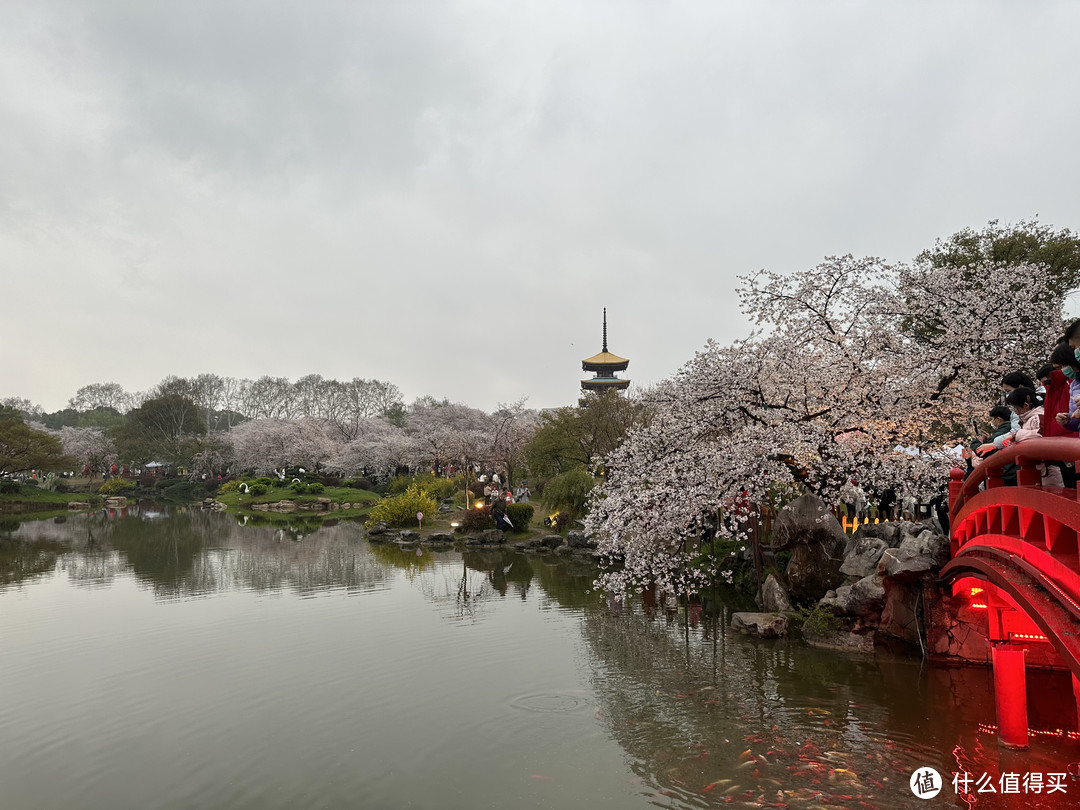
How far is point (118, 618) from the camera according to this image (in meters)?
14.0

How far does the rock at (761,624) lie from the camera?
1180 centimetres

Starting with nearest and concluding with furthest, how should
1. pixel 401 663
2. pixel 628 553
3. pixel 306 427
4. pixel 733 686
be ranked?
pixel 733 686
pixel 401 663
pixel 628 553
pixel 306 427

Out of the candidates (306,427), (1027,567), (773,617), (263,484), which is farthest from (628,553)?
(306,427)

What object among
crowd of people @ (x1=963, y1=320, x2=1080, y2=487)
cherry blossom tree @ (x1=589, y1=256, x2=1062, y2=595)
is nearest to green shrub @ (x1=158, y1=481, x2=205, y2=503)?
cherry blossom tree @ (x1=589, y1=256, x2=1062, y2=595)

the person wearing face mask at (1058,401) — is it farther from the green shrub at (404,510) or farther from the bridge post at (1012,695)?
the green shrub at (404,510)

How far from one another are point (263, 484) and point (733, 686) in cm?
4475

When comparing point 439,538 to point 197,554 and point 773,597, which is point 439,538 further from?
point 773,597

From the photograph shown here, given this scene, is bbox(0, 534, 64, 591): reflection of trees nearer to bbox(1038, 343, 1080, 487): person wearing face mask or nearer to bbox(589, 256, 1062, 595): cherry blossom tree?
bbox(589, 256, 1062, 595): cherry blossom tree

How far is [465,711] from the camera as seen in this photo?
8703mm

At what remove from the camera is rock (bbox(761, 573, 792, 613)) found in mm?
12883

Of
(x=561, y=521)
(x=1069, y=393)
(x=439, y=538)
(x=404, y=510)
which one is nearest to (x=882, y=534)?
(x=1069, y=393)

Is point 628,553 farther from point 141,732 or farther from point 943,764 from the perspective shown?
point 141,732

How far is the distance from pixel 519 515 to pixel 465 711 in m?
17.6

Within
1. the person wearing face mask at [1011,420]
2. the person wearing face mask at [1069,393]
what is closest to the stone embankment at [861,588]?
the person wearing face mask at [1011,420]
